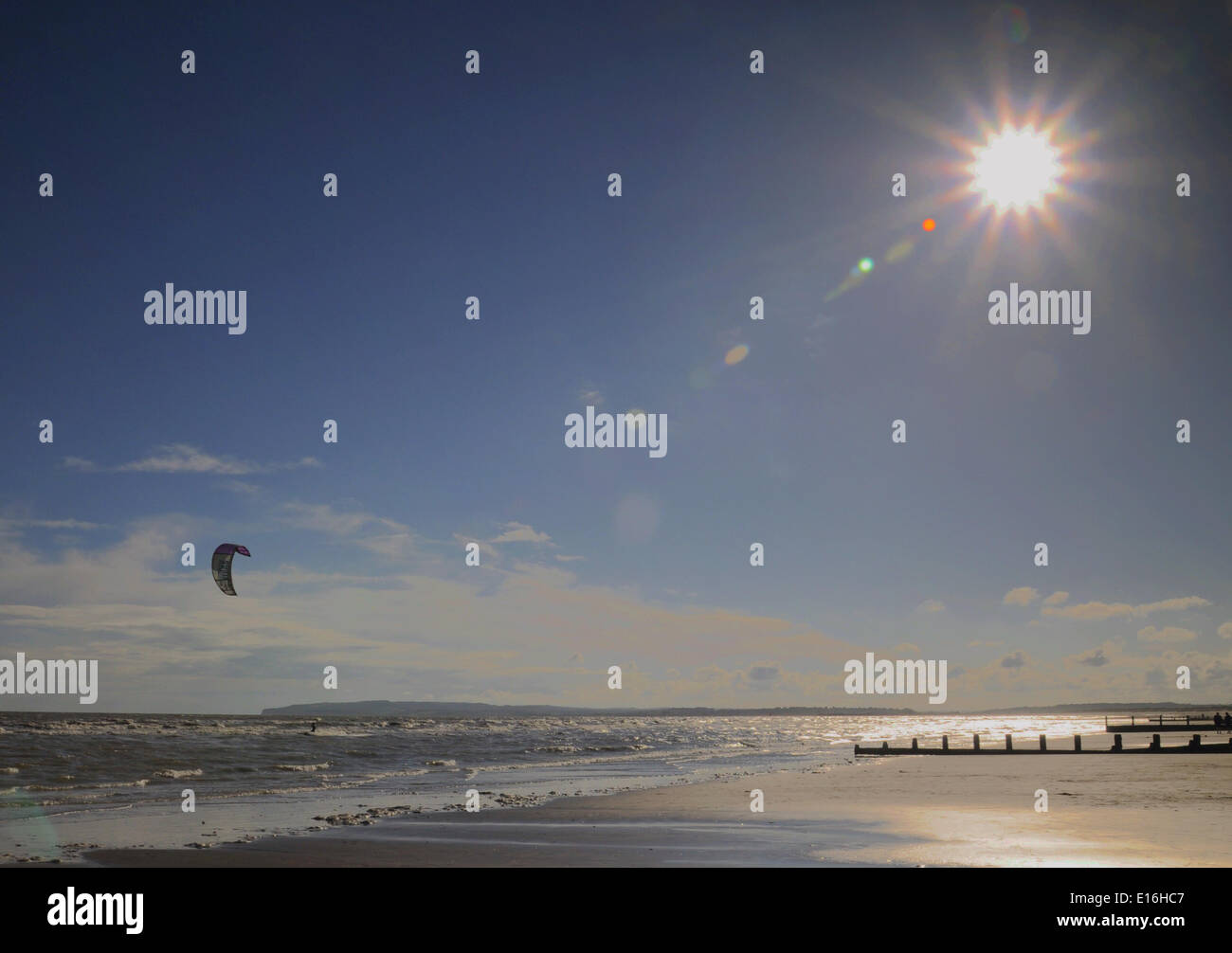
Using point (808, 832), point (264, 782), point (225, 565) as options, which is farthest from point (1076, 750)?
point (225, 565)

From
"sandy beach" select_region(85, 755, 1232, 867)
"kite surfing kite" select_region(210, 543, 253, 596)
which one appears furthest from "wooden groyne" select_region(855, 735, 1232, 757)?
"kite surfing kite" select_region(210, 543, 253, 596)

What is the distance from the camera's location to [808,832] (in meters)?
20.1

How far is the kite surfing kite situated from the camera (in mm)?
55906

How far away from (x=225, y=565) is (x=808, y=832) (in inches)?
1810

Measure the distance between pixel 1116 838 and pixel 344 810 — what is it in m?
19.6

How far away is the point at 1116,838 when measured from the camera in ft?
58.5

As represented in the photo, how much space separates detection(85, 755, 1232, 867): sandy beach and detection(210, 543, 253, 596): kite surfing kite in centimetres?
3393

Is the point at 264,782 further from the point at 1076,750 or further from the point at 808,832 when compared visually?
the point at 1076,750

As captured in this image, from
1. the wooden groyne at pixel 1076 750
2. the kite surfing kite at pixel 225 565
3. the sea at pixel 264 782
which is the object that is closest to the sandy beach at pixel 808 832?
the sea at pixel 264 782

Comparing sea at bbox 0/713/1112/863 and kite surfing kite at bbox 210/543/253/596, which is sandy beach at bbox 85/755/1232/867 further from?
kite surfing kite at bbox 210/543/253/596

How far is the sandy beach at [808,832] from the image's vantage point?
54.0 feet
